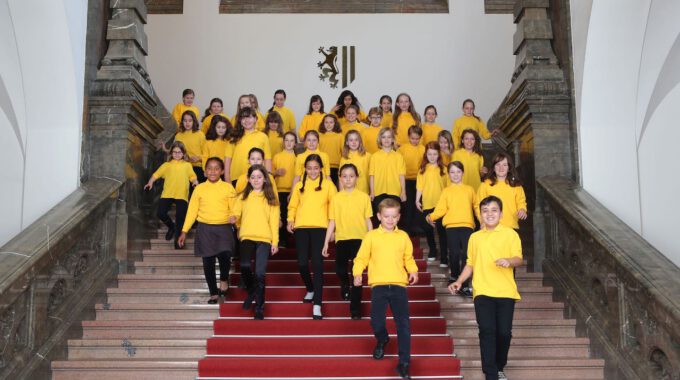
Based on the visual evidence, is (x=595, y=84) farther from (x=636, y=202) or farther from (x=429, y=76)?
(x=429, y=76)

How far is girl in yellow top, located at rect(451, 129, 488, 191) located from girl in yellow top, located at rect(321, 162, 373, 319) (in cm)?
178

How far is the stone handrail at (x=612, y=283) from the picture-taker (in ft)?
18.1

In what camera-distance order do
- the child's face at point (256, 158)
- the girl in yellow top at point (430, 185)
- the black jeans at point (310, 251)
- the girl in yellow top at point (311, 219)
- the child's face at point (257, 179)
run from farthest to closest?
the girl in yellow top at point (430, 185)
the child's face at point (256, 158)
the child's face at point (257, 179)
the girl in yellow top at point (311, 219)
the black jeans at point (310, 251)

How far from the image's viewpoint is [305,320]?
693 cm

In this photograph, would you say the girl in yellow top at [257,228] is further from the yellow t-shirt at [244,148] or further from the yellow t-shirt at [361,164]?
the yellow t-shirt at [361,164]

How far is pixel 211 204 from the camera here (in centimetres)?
746

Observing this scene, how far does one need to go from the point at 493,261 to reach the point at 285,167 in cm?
343

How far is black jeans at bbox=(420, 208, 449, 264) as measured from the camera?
26.2 ft

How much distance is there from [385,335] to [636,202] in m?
2.79

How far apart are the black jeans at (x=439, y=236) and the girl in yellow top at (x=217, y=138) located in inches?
98.8

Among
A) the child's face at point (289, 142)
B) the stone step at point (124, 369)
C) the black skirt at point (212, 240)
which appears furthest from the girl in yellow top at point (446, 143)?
the stone step at point (124, 369)

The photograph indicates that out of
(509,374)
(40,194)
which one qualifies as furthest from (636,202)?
(40,194)

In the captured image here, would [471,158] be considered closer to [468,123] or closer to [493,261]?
[468,123]

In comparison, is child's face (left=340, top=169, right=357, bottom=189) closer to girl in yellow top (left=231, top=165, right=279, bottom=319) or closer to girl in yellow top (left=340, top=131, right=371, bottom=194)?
girl in yellow top (left=231, top=165, right=279, bottom=319)
